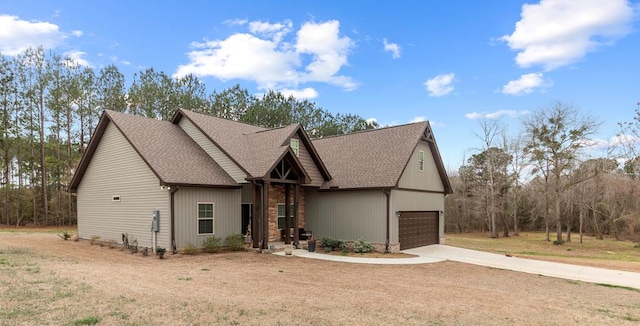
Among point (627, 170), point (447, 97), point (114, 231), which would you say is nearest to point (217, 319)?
point (114, 231)

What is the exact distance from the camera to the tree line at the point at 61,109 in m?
33.1

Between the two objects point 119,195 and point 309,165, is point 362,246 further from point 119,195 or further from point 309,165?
point 119,195

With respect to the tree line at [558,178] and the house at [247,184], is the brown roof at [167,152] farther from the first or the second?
the tree line at [558,178]

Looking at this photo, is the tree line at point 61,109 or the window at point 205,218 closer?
the window at point 205,218

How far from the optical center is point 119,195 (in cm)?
1819

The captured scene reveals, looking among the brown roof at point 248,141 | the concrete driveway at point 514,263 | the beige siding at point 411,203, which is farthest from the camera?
the beige siding at point 411,203

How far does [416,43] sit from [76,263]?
19.6m

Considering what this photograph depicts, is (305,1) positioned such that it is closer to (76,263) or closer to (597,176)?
(76,263)

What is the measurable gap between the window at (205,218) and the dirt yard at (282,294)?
2.73 meters

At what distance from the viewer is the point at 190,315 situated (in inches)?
269

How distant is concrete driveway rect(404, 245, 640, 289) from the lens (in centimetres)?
1298

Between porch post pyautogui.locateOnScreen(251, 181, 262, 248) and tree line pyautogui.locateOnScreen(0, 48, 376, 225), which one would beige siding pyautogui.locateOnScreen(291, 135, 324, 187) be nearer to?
porch post pyautogui.locateOnScreen(251, 181, 262, 248)

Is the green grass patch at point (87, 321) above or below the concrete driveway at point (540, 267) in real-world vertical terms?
above

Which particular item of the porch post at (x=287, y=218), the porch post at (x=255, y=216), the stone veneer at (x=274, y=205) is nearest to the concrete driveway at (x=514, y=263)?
the porch post at (x=287, y=218)
